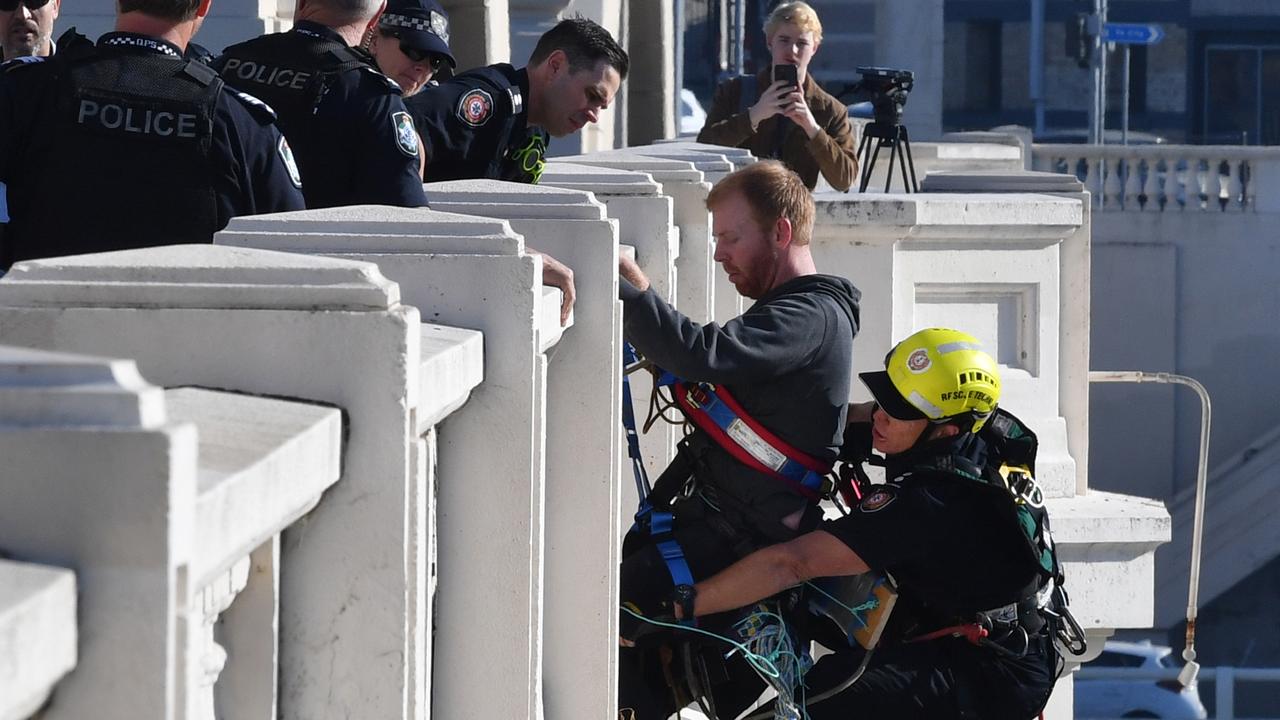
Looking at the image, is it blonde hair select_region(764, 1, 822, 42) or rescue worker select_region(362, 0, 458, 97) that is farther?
blonde hair select_region(764, 1, 822, 42)

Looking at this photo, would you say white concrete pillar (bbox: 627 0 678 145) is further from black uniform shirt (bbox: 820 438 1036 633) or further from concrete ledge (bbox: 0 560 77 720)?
concrete ledge (bbox: 0 560 77 720)

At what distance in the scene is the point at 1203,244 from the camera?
26.4m

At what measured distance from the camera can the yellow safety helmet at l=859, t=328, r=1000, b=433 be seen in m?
4.08

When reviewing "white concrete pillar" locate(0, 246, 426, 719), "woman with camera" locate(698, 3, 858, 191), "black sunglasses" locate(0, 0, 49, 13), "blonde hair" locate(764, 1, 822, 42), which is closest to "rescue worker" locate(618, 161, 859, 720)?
"black sunglasses" locate(0, 0, 49, 13)

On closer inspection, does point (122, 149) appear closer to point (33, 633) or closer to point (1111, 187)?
point (33, 633)

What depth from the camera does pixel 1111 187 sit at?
26.0 metres

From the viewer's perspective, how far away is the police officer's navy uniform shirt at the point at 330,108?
366 centimetres

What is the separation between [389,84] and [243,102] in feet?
1.39

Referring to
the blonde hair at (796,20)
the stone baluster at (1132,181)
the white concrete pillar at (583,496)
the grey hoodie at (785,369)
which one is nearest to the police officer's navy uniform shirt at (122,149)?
the white concrete pillar at (583,496)

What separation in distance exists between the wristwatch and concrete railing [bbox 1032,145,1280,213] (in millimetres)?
22386

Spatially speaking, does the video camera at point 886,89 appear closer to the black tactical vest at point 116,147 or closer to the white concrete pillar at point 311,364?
the black tactical vest at point 116,147

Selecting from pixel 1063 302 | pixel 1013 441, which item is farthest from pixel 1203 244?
pixel 1013 441

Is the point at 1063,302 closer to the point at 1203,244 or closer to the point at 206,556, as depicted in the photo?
the point at 206,556

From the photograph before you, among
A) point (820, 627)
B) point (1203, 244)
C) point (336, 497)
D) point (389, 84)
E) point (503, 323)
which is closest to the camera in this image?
point (336, 497)
